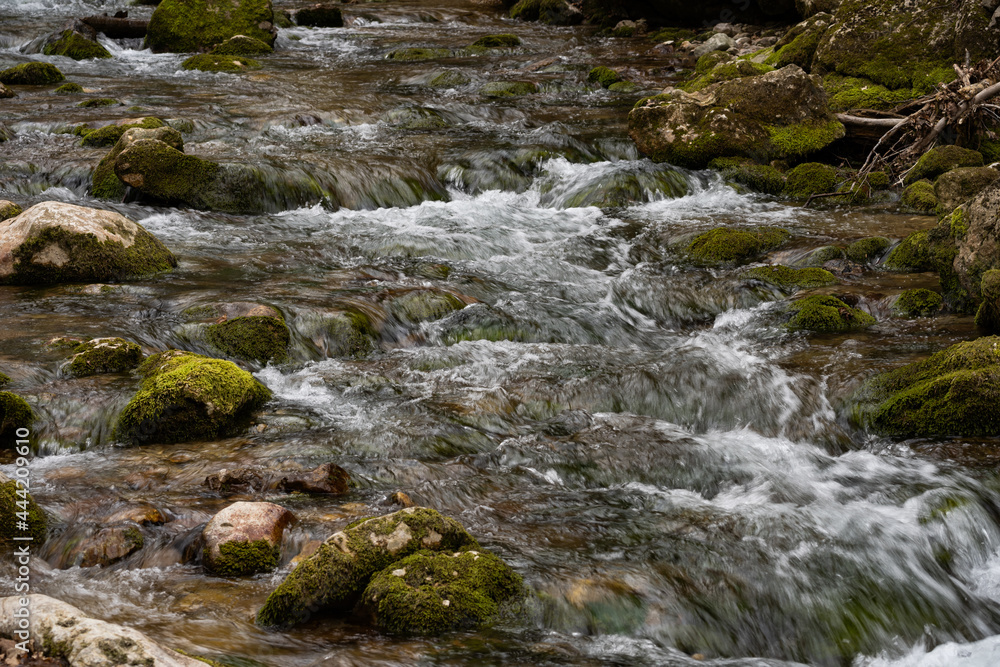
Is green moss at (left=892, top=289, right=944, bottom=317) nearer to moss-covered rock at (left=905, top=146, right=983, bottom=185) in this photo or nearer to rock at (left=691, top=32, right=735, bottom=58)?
moss-covered rock at (left=905, top=146, right=983, bottom=185)

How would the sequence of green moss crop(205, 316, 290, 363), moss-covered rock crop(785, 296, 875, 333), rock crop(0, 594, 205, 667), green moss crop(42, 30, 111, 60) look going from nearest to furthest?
1. rock crop(0, 594, 205, 667)
2. green moss crop(205, 316, 290, 363)
3. moss-covered rock crop(785, 296, 875, 333)
4. green moss crop(42, 30, 111, 60)

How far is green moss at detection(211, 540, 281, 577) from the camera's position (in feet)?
14.3

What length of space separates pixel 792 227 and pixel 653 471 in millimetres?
5871

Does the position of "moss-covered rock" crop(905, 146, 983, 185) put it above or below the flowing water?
above

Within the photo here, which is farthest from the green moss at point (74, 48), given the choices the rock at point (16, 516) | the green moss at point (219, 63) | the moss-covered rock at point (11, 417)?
the rock at point (16, 516)

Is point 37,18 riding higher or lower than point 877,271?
higher

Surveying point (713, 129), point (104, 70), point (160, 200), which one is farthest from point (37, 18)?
point (713, 129)

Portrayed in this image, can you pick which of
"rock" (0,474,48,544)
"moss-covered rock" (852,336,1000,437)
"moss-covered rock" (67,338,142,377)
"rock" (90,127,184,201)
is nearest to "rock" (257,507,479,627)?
"rock" (0,474,48,544)

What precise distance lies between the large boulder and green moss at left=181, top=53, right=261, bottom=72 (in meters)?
10.1

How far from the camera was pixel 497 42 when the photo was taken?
22.2 m

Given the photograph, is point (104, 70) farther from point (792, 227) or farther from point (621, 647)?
point (621, 647)

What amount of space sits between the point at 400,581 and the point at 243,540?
1.03 meters

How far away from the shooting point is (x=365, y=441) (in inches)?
233

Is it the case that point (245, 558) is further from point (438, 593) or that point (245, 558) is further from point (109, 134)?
point (109, 134)
